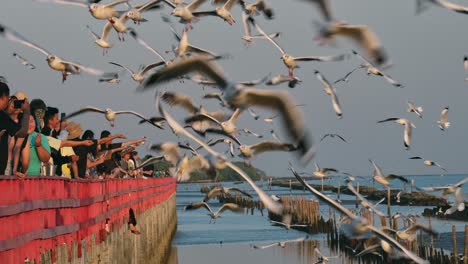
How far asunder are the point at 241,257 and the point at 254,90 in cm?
4406

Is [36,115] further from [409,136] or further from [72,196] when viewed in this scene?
[409,136]

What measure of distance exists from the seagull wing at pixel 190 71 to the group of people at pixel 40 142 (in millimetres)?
3513

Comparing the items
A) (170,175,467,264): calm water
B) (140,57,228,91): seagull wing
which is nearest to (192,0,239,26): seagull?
(140,57,228,91): seagull wing

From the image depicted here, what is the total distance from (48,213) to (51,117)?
2.64 metres

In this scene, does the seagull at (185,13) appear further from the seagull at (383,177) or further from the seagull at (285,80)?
the seagull at (383,177)

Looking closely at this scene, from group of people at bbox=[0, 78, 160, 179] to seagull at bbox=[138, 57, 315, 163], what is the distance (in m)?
3.54

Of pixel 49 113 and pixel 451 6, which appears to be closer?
pixel 451 6

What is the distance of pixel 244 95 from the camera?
9188 millimetres

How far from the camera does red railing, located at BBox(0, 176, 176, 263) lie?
36.9 feet

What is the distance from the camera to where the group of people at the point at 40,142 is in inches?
502

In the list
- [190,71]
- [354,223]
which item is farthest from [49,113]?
[190,71]

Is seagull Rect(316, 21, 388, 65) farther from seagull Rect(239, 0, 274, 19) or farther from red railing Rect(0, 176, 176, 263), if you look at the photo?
red railing Rect(0, 176, 176, 263)

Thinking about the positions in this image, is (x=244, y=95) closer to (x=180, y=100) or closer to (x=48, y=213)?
(x=180, y=100)

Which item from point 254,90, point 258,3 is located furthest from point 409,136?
point 254,90
